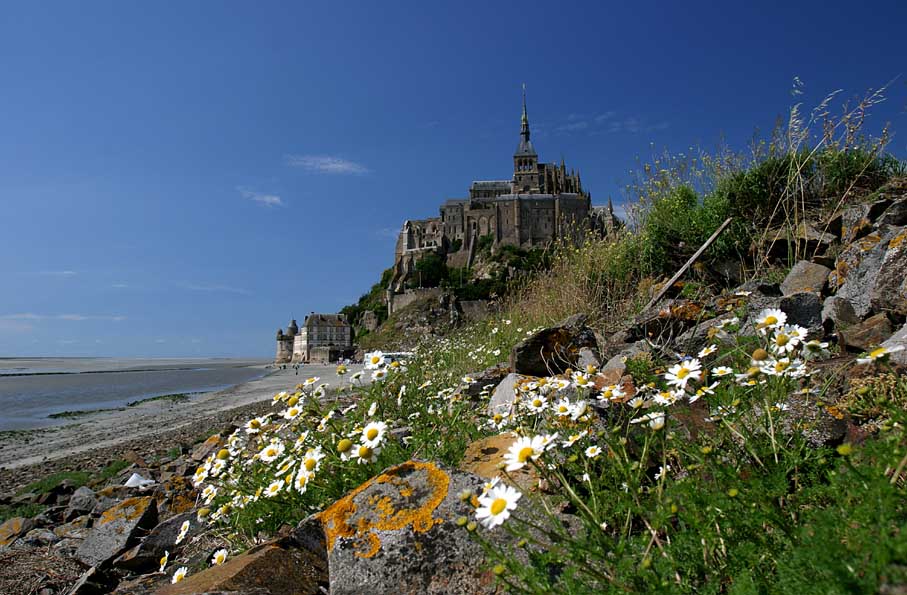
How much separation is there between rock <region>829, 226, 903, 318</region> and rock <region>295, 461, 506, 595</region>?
165 inches

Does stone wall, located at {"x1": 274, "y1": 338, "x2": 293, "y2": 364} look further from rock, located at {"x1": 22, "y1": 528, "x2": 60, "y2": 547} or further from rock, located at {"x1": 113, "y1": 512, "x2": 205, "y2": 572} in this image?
rock, located at {"x1": 113, "y1": 512, "x2": 205, "y2": 572}

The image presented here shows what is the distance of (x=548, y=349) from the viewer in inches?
249

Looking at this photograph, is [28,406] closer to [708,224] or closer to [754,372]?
[708,224]

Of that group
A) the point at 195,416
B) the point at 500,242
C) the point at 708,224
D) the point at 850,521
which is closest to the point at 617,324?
the point at 708,224

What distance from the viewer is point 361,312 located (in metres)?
93.7

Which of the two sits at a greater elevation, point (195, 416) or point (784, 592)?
point (784, 592)

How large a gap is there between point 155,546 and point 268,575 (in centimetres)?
278

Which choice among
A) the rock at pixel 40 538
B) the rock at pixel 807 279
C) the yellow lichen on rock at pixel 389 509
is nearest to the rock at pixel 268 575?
the yellow lichen on rock at pixel 389 509

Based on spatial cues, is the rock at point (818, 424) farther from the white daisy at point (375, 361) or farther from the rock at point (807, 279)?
the rock at point (807, 279)

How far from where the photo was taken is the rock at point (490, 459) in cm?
293

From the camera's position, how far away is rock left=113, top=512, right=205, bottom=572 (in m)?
4.36

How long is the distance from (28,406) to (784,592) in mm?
32854

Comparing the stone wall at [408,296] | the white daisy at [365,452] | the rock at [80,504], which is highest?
the stone wall at [408,296]

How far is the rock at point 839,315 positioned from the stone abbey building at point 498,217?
75.0 meters
